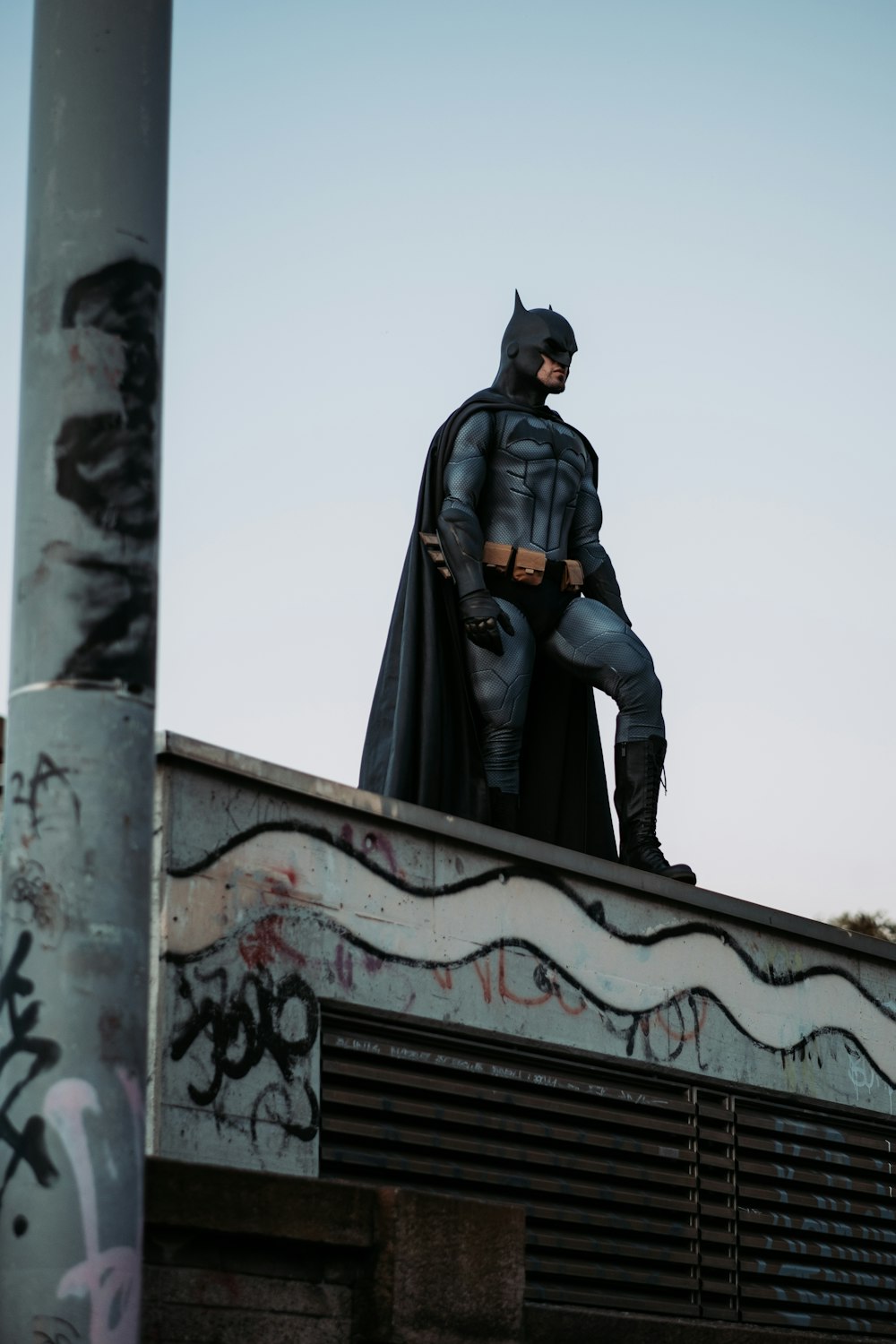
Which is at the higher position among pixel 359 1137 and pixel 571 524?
pixel 571 524

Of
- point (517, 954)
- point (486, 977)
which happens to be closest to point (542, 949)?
point (517, 954)

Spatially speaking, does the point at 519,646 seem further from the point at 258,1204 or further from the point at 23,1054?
the point at 23,1054

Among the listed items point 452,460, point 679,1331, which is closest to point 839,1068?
point 679,1331

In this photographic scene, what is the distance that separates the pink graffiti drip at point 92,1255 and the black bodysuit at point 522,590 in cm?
555

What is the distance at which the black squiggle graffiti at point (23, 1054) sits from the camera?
160 inches

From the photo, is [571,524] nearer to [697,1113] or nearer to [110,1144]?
[697,1113]

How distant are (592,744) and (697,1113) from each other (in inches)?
83.0

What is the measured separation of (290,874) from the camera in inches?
297

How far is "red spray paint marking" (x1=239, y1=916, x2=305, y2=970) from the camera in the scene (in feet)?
23.8

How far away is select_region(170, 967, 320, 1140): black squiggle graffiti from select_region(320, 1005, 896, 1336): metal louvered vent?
160mm

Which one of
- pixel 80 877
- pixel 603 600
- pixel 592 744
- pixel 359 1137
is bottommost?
pixel 359 1137

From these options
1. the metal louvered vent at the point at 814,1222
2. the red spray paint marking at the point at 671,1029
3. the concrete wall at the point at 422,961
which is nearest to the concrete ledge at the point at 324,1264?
the concrete wall at the point at 422,961

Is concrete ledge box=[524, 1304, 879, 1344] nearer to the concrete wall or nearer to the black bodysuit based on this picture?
the concrete wall

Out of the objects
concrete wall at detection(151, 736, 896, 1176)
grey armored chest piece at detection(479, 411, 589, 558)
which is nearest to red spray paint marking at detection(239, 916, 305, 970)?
concrete wall at detection(151, 736, 896, 1176)
